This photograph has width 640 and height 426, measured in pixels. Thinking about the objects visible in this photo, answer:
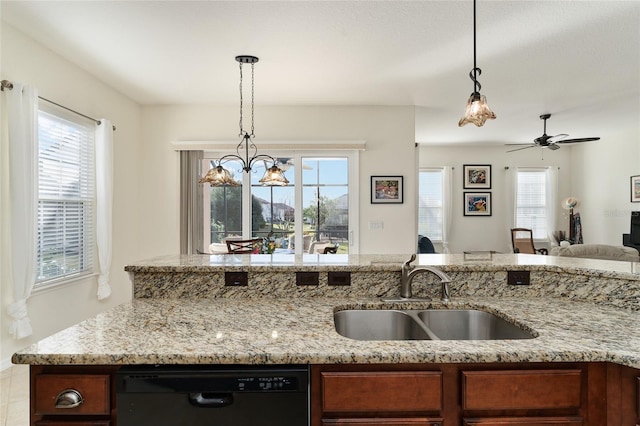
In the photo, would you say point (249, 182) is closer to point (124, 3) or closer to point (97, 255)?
point (97, 255)

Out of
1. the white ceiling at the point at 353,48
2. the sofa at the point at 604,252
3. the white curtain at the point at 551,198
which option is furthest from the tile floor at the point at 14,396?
the white curtain at the point at 551,198

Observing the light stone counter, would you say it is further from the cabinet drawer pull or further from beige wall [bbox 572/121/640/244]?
beige wall [bbox 572/121/640/244]

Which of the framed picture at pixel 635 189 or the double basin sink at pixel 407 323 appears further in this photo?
the framed picture at pixel 635 189

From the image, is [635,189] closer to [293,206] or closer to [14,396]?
[293,206]

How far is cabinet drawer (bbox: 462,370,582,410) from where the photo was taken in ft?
3.65

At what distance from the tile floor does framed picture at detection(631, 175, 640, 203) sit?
827cm

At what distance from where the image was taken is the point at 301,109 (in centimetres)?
502

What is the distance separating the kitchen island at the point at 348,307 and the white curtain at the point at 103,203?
2.49m

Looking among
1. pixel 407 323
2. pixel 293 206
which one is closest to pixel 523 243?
pixel 293 206

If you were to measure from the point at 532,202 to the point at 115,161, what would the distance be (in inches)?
302

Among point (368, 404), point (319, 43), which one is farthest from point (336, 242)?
point (368, 404)

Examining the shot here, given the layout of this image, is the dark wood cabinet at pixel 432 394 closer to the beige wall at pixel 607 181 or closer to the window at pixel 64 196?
the window at pixel 64 196

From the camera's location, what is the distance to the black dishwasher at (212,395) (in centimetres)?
108

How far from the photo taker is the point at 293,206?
517 cm
